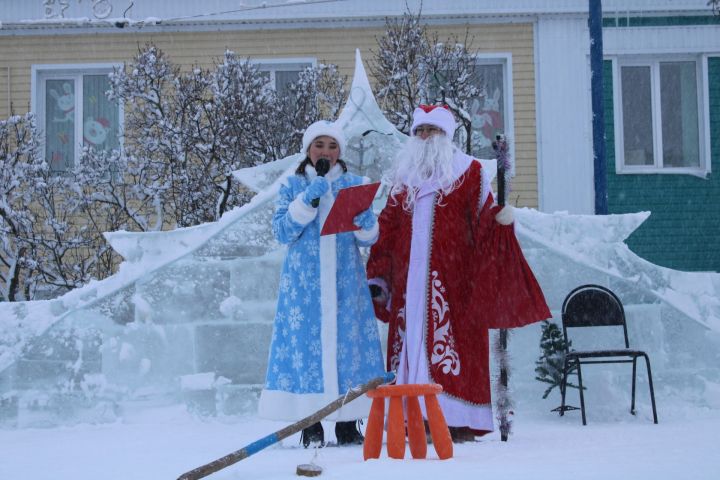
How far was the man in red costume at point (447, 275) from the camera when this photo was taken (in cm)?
468

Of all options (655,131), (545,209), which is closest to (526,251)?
(545,209)

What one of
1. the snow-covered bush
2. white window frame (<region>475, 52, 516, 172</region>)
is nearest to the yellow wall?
white window frame (<region>475, 52, 516, 172</region>)

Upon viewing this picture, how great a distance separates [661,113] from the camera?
463 inches

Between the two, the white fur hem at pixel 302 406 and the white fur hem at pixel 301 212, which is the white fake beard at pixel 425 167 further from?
the white fur hem at pixel 302 406

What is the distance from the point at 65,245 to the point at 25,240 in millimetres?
347

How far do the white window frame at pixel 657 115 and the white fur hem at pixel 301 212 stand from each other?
25.0 feet

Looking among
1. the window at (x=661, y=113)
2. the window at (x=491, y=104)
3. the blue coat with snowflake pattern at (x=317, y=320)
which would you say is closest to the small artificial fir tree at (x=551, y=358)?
the blue coat with snowflake pattern at (x=317, y=320)

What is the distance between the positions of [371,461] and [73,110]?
29.2ft

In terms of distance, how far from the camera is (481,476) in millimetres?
3375

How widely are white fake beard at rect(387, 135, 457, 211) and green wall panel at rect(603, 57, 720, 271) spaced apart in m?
6.84

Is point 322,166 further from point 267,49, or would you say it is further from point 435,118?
point 267,49

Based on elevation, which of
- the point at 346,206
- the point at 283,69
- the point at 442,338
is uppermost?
the point at 283,69

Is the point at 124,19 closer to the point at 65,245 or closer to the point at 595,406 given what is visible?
the point at 65,245

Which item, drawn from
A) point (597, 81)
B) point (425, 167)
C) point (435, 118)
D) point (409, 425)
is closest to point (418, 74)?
point (597, 81)
